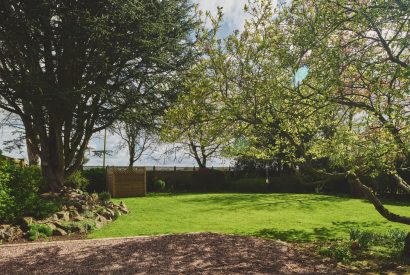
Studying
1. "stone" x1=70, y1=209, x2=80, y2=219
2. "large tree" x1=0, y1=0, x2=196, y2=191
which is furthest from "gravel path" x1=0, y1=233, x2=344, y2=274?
"large tree" x1=0, y1=0, x2=196, y2=191

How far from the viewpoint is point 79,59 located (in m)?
14.3

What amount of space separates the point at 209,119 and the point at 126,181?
14.4 m

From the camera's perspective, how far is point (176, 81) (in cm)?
1636

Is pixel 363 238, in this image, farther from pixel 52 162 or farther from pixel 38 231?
pixel 52 162

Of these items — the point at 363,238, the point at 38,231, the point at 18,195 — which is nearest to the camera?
the point at 363,238

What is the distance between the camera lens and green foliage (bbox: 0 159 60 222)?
429 inches

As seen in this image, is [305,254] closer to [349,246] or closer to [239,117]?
[349,246]

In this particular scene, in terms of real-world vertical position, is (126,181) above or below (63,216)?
above

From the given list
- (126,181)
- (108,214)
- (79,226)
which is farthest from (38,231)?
(126,181)

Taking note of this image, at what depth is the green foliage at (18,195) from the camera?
10906 millimetres

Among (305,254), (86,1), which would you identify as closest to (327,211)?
(305,254)

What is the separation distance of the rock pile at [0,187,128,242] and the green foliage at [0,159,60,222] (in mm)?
315

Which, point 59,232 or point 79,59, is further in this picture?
point 79,59

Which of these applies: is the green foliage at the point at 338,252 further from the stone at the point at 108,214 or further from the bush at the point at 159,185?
the bush at the point at 159,185
